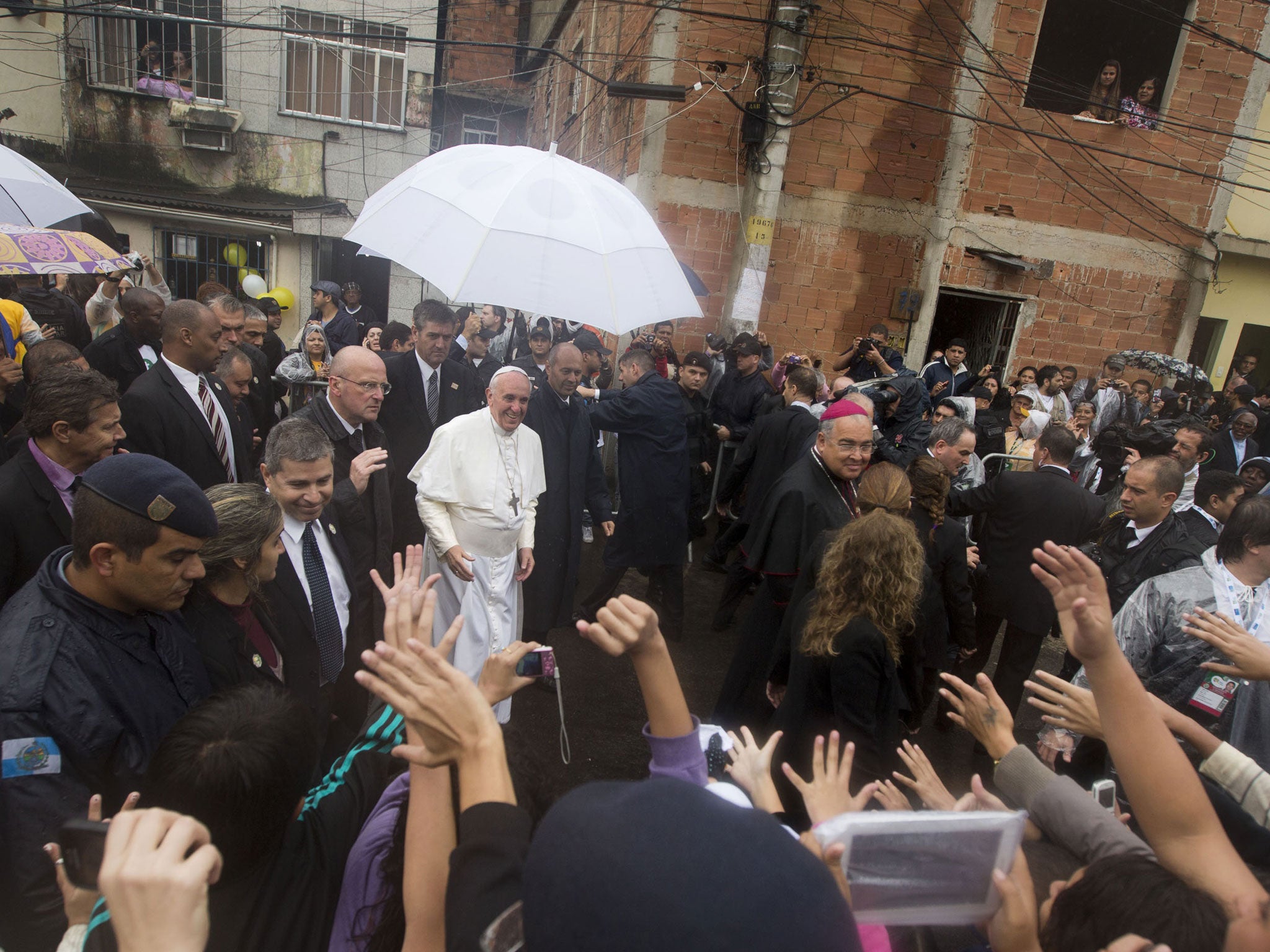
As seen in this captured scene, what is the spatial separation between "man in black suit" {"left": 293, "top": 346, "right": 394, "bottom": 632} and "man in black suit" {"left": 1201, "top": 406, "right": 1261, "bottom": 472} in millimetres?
7517

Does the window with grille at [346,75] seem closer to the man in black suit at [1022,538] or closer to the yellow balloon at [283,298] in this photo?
the yellow balloon at [283,298]

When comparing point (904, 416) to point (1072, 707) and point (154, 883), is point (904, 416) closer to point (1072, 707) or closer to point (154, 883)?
point (1072, 707)

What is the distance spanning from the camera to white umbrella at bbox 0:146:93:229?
4.64 metres

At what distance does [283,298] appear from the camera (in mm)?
14109

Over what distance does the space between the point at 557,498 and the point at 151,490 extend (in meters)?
2.93

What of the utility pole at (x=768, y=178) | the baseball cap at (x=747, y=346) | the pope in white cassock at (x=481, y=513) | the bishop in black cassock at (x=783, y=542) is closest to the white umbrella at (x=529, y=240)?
the pope in white cassock at (x=481, y=513)

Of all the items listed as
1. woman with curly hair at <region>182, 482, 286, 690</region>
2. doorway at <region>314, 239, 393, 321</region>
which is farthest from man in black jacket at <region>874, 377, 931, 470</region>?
doorway at <region>314, 239, 393, 321</region>

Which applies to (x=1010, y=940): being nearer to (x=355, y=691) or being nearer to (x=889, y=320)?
(x=355, y=691)

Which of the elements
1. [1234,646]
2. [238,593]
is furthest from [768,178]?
[238,593]

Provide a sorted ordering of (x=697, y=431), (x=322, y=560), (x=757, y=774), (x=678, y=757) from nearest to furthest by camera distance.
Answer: (x=678, y=757) → (x=757, y=774) → (x=322, y=560) → (x=697, y=431)

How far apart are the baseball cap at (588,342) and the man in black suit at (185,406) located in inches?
161

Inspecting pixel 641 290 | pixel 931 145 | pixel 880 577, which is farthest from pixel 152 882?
pixel 931 145

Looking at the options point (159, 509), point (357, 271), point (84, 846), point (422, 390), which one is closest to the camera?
point (84, 846)

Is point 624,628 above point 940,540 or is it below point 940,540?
above
